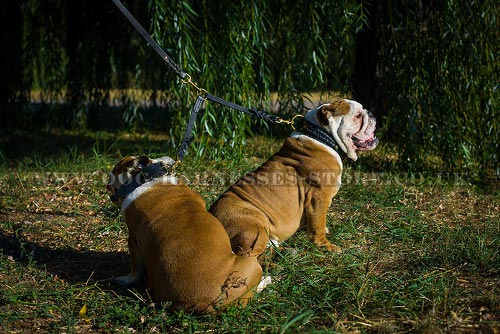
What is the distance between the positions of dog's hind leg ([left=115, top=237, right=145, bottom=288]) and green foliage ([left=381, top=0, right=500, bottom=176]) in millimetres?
3315

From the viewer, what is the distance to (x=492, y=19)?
19.1 ft

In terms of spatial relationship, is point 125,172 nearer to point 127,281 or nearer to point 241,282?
point 127,281

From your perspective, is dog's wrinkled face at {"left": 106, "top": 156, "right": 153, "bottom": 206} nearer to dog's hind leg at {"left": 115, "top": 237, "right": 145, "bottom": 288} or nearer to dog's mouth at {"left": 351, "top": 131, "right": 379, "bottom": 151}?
dog's hind leg at {"left": 115, "top": 237, "right": 145, "bottom": 288}

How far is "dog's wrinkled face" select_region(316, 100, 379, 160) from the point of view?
408 cm

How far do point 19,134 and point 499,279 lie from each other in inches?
273

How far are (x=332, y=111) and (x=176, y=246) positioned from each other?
146 centimetres

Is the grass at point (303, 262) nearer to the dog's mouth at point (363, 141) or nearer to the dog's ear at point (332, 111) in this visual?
the dog's mouth at point (363, 141)

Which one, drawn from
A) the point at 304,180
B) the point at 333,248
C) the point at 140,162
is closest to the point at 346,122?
the point at 304,180

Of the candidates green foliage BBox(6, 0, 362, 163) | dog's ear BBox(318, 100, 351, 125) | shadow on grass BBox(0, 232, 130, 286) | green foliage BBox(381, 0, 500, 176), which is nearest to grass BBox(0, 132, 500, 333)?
shadow on grass BBox(0, 232, 130, 286)

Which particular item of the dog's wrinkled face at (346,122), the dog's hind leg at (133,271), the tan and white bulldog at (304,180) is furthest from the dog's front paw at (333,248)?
the dog's hind leg at (133,271)

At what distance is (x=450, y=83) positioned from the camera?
5.95m

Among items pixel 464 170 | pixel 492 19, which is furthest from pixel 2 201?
pixel 492 19

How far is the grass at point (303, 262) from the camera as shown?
10.4ft

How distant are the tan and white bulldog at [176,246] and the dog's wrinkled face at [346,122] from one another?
1036mm
